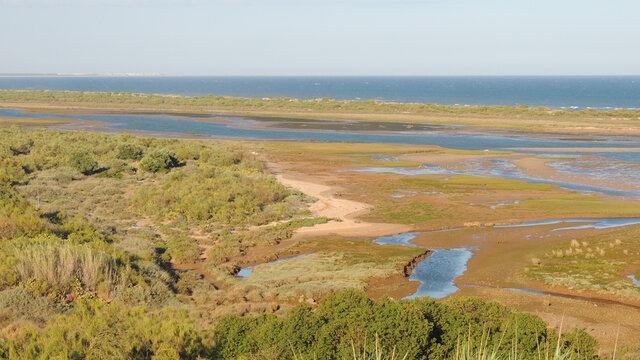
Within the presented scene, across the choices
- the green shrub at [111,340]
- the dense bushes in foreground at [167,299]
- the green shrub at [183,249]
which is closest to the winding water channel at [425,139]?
the green shrub at [183,249]

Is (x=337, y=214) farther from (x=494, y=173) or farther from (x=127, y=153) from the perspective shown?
(x=127, y=153)

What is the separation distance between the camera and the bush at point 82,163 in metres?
38.6

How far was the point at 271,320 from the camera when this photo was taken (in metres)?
12.8

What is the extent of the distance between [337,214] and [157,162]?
605 inches

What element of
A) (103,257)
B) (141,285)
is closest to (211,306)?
(141,285)

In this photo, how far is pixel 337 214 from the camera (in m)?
31.6

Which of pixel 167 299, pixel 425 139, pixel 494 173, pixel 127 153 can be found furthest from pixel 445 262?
pixel 425 139

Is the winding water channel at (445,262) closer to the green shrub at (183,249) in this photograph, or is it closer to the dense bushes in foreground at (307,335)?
the dense bushes in foreground at (307,335)

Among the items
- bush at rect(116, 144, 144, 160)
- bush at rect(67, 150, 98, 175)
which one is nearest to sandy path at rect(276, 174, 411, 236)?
bush at rect(116, 144, 144, 160)

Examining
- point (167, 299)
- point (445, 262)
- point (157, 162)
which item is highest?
point (157, 162)

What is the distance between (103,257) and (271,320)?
23.5 ft

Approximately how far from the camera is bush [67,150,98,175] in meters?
38.6

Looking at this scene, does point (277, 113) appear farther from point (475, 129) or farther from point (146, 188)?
point (146, 188)

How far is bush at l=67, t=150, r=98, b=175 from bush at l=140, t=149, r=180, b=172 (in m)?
3.23
